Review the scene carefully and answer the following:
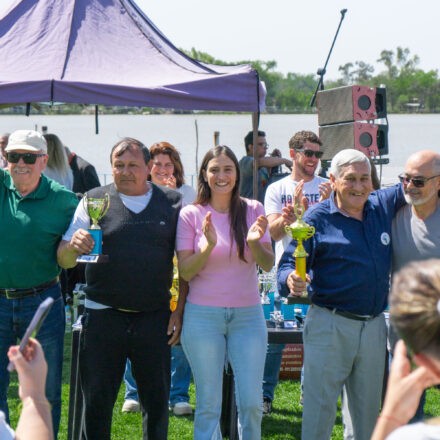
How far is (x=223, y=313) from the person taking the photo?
4.30 meters

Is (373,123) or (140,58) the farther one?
(373,123)

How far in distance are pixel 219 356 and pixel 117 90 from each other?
2.86 metres

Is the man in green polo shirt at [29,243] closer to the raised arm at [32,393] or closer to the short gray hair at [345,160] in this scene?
the short gray hair at [345,160]

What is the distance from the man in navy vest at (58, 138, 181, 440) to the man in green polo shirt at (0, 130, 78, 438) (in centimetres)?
13

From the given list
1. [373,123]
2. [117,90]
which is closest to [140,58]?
[117,90]

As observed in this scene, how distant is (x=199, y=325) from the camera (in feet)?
14.1

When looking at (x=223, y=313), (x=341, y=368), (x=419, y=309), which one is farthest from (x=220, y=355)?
(x=419, y=309)

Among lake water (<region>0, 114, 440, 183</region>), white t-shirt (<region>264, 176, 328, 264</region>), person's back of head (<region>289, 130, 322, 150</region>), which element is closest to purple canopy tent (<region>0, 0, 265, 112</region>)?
person's back of head (<region>289, 130, 322, 150</region>)

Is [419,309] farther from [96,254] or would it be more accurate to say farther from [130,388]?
[130,388]

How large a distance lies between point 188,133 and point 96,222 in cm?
1105

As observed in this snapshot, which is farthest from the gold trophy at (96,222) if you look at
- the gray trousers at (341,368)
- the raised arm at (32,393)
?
the raised arm at (32,393)

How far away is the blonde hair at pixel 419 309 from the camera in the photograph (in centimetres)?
191

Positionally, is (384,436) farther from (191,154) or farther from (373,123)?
(191,154)

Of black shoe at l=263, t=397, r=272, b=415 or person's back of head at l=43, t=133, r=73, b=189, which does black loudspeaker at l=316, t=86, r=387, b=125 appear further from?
black shoe at l=263, t=397, r=272, b=415
